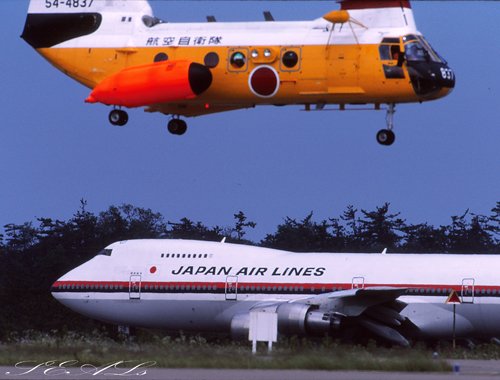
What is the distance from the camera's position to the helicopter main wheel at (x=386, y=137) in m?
35.9

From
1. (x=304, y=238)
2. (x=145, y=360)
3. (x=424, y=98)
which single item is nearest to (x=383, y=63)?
(x=424, y=98)

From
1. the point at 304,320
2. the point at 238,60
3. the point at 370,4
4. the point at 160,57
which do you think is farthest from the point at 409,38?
the point at 304,320

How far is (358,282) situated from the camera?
51.3 meters

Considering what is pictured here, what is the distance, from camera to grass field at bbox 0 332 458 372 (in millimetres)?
36125

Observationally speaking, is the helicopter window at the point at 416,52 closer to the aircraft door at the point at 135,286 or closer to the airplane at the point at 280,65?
the airplane at the point at 280,65

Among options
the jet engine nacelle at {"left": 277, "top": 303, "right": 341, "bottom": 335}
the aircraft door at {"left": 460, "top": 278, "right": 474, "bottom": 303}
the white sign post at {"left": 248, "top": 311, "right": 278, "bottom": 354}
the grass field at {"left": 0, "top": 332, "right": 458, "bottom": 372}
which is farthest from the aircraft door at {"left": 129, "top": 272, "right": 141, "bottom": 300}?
the aircraft door at {"left": 460, "top": 278, "right": 474, "bottom": 303}

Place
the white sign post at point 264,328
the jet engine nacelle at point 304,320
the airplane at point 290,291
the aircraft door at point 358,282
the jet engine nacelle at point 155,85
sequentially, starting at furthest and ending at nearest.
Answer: the aircraft door at point 358,282 < the airplane at point 290,291 < the jet engine nacelle at point 304,320 < the white sign post at point 264,328 < the jet engine nacelle at point 155,85

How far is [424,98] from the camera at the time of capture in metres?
35.9

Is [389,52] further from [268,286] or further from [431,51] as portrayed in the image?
[268,286]

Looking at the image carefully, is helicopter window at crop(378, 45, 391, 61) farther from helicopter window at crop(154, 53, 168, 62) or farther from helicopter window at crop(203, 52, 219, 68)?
helicopter window at crop(154, 53, 168, 62)

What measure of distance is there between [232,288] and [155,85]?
18.3 meters

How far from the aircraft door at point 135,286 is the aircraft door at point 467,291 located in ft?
39.9

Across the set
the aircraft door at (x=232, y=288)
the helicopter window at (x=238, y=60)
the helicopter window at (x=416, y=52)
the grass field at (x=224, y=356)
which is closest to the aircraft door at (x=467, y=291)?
the grass field at (x=224, y=356)

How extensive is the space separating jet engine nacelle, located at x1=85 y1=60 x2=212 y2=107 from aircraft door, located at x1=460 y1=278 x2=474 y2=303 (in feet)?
58.0
